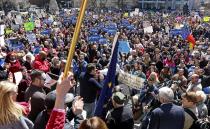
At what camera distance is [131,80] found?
9.83 metres

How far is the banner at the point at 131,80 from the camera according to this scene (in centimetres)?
960

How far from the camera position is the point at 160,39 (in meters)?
23.5

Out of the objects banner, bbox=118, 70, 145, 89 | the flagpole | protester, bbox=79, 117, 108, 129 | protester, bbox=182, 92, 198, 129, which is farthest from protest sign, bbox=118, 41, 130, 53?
the flagpole

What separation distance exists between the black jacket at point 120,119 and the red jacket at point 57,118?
273cm

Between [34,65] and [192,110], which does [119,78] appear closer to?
[34,65]

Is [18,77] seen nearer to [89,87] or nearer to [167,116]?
[89,87]

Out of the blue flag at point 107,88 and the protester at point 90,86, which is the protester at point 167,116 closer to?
the blue flag at point 107,88

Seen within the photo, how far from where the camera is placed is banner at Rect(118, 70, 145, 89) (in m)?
9.60

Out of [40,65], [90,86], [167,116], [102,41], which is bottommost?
[102,41]

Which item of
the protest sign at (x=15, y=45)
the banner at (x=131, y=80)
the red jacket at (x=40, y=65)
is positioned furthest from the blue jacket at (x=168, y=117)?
the protest sign at (x=15, y=45)

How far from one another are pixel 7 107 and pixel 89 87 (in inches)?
206

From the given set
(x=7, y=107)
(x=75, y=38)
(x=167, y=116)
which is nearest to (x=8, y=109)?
(x=7, y=107)

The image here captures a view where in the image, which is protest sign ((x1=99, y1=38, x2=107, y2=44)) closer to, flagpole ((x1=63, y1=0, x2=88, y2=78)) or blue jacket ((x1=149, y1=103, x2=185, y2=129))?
blue jacket ((x1=149, y1=103, x2=185, y2=129))

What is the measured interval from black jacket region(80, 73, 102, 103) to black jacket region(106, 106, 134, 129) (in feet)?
9.06
